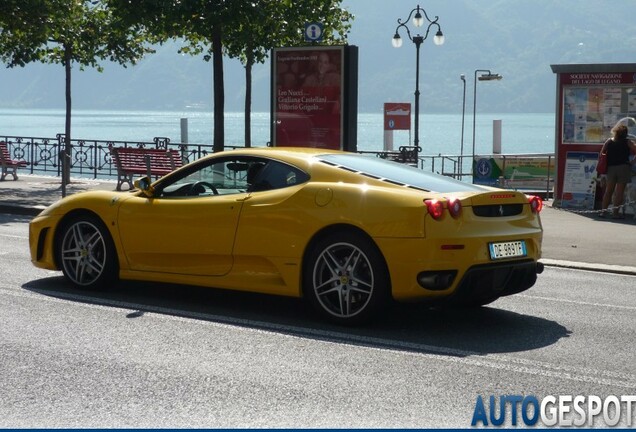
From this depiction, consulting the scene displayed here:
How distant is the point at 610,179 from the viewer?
1984cm

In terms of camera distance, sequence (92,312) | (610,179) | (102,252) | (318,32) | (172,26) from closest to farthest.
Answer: (92,312), (102,252), (610,179), (318,32), (172,26)

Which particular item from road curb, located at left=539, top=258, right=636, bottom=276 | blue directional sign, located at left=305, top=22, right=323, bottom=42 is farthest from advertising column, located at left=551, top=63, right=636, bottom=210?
road curb, located at left=539, top=258, right=636, bottom=276

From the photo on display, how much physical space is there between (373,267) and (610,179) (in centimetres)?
1208

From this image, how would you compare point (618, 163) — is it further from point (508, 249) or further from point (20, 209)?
point (508, 249)

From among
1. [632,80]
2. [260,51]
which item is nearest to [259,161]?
[632,80]

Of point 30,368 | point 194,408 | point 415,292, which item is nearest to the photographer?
point 194,408

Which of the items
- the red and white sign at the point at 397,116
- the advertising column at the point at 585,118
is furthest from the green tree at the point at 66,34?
the red and white sign at the point at 397,116

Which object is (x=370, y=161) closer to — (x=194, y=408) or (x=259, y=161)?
(x=259, y=161)

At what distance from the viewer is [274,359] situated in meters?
7.70

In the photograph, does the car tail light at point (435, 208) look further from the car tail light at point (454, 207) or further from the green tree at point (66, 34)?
the green tree at point (66, 34)

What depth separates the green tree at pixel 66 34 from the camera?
24.8 m

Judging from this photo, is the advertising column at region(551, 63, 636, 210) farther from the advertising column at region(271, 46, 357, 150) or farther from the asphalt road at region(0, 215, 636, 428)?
the asphalt road at region(0, 215, 636, 428)

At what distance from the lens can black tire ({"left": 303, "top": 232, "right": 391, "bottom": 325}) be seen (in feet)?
28.5

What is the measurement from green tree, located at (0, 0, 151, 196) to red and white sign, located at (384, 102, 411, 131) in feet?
69.4
